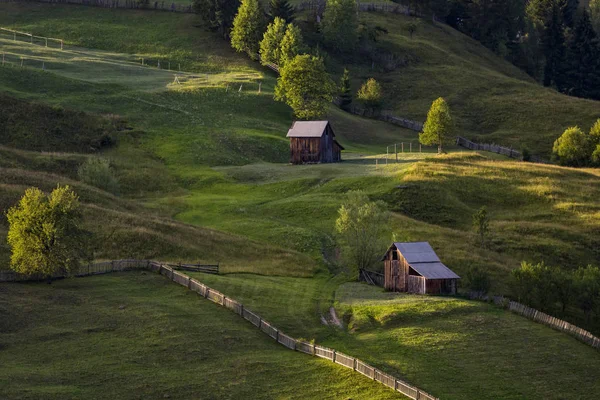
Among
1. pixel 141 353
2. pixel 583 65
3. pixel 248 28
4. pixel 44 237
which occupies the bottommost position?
pixel 141 353

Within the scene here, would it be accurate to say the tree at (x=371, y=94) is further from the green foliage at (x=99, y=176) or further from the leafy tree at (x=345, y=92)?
the green foliage at (x=99, y=176)

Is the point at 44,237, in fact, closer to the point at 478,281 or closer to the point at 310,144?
the point at 478,281

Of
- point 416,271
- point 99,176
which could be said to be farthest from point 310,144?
point 416,271

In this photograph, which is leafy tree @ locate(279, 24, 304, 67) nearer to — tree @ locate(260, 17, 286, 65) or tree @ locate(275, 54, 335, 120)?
tree @ locate(260, 17, 286, 65)

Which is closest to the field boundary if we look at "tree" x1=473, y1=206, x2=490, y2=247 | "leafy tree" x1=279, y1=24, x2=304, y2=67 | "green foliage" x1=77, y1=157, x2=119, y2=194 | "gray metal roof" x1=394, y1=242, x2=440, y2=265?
"gray metal roof" x1=394, y1=242, x2=440, y2=265

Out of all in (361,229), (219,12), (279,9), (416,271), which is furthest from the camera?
(279,9)

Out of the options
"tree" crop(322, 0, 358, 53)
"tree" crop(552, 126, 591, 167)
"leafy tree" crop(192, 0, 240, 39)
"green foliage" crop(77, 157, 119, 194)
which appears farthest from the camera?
"tree" crop(322, 0, 358, 53)

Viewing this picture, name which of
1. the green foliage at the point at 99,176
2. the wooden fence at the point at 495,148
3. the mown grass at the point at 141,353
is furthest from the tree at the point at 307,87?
the mown grass at the point at 141,353
